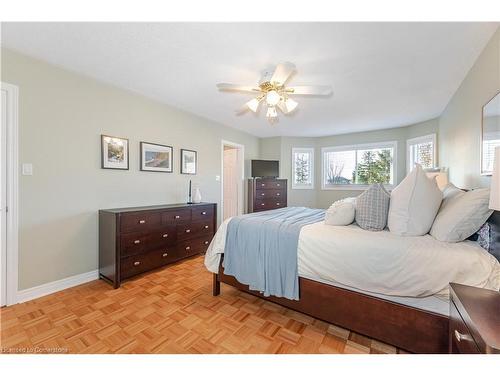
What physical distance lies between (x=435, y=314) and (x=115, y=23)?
2.91m

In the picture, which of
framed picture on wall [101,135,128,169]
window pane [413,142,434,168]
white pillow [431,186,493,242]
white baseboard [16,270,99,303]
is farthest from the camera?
window pane [413,142,434,168]

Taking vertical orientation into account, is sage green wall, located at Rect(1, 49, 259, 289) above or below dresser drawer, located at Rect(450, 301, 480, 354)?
above

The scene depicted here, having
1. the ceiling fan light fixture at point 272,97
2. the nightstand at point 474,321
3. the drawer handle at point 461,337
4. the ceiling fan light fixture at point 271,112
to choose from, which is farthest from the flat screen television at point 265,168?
the drawer handle at point 461,337

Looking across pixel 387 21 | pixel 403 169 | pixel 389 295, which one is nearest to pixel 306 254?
pixel 389 295

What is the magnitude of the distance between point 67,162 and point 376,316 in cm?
322

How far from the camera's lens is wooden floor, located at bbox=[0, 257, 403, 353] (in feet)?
4.98

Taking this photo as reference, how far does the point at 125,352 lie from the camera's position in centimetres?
146

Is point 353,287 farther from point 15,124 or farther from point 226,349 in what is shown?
point 15,124

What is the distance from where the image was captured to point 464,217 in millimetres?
1333

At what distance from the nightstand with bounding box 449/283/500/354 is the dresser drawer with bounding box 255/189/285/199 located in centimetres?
409

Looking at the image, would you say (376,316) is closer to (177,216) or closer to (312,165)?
(177,216)

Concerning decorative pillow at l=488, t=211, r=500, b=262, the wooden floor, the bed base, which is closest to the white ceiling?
decorative pillow at l=488, t=211, r=500, b=262

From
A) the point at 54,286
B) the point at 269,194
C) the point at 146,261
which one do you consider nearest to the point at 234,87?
the point at 146,261

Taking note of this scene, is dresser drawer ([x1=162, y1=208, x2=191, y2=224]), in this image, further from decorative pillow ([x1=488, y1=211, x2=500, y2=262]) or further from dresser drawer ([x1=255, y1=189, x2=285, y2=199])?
decorative pillow ([x1=488, y1=211, x2=500, y2=262])
